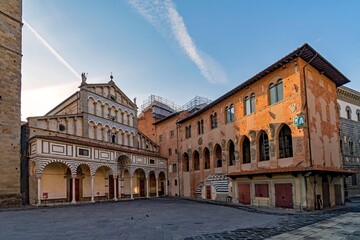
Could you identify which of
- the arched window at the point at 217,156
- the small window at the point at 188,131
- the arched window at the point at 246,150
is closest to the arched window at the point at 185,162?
the small window at the point at 188,131

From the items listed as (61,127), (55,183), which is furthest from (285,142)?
(61,127)

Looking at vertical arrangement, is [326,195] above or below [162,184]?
above

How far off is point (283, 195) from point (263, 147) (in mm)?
4341

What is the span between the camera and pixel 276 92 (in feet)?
71.5

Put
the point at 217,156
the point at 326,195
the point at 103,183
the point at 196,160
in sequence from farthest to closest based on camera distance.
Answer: the point at 196,160 → the point at 103,183 → the point at 217,156 → the point at 326,195

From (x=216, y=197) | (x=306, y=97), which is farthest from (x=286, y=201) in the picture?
(x=216, y=197)

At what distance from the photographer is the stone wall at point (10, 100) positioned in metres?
22.5

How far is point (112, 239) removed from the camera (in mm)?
9758

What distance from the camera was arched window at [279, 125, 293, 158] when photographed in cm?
2042

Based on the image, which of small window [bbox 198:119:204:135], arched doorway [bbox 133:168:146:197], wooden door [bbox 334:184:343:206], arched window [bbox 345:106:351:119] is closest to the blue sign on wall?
wooden door [bbox 334:184:343:206]

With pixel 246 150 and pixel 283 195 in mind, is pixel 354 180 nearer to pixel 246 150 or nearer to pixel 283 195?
pixel 246 150

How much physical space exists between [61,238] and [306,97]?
16.8 m

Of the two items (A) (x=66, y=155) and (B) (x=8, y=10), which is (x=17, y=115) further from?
(B) (x=8, y=10)

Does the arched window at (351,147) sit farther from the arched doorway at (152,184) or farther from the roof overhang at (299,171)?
the arched doorway at (152,184)
